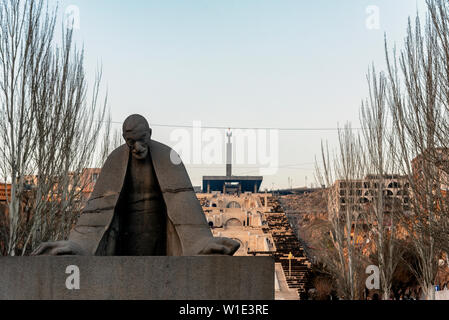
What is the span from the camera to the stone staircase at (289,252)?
34.1 meters

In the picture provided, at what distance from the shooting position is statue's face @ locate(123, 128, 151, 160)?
468cm

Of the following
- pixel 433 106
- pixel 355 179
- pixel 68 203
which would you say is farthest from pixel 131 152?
pixel 355 179

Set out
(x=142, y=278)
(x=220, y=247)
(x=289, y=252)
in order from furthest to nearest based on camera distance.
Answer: (x=289, y=252) < (x=220, y=247) < (x=142, y=278)

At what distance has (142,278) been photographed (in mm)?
3846

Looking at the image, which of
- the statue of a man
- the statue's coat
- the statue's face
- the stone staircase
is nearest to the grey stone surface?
the statue's coat

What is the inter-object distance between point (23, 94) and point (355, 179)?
12.1 m

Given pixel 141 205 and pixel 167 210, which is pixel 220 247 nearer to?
pixel 167 210

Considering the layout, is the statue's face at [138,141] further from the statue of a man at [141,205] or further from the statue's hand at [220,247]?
the statue's hand at [220,247]

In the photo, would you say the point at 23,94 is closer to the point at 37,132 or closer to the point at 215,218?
the point at 37,132

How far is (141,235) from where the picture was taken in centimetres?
→ 489

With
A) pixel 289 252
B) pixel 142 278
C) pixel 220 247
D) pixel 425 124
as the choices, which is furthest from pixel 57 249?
pixel 289 252

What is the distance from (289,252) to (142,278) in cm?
3983

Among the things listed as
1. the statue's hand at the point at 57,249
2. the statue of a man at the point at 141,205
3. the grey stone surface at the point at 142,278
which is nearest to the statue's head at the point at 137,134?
the statue of a man at the point at 141,205
